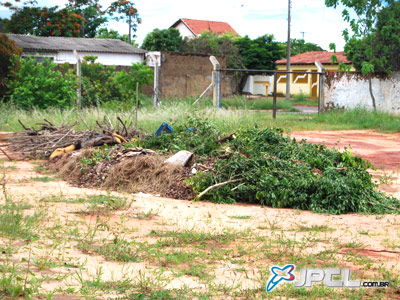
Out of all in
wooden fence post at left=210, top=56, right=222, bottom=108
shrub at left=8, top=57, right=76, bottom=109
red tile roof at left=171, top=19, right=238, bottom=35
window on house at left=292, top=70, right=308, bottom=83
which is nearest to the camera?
shrub at left=8, top=57, right=76, bottom=109

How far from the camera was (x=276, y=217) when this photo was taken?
6570 millimetres

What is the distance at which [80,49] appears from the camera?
2786 cm

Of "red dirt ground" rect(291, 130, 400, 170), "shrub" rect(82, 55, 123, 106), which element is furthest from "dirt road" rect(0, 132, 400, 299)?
"shrub" rect(82, 55, 123, 106)

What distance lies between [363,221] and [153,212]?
255 cm

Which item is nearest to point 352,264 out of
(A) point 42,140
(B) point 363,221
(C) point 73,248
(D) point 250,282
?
(D) point 250,282

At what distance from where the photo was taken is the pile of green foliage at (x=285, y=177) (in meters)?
7.08

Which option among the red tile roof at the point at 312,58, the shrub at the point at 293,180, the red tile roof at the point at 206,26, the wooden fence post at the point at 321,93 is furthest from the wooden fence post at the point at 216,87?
the red tile roof at the point at 206,26

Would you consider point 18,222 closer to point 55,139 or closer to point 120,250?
point 120,250

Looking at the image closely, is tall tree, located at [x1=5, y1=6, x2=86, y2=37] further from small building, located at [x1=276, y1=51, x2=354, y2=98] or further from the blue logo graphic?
the blue logo graphic

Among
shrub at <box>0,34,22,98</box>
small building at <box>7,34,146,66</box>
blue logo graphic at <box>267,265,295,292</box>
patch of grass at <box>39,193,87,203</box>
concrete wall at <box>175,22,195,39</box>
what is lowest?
blue logo graphic at <box>267,265,295,292</box>

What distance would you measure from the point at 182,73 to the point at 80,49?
5542 millimetres

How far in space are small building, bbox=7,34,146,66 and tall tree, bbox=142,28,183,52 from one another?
8.14 meters

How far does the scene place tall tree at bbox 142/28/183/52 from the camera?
39281 mm

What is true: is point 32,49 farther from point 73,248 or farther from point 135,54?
point 73,248
